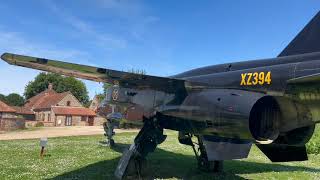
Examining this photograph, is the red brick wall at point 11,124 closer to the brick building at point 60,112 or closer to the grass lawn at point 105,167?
the brick building at point 60,112

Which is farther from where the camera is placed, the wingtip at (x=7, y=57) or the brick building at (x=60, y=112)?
the brick building at (x=60, y=112)

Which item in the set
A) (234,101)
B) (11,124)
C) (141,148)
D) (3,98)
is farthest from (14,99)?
(234,101)

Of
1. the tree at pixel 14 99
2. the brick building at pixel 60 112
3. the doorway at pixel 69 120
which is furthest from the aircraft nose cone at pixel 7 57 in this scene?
the tree at pixel 14 99

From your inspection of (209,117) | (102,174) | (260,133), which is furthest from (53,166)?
(260,133)

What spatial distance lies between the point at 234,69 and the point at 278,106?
2035mm

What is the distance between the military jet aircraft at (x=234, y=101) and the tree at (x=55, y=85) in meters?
105

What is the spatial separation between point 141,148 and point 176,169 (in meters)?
3.49

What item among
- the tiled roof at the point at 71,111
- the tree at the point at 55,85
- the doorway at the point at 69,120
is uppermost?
the tree at the point at 55,85

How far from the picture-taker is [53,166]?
47.6ft

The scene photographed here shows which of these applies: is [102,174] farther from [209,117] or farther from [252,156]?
[252,156]

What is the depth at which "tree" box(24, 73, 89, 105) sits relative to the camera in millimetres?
111688

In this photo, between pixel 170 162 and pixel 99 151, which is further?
pixel 99 151

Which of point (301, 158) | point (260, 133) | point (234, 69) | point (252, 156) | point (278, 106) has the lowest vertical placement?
point (252, 156)

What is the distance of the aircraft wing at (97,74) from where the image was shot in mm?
9617
